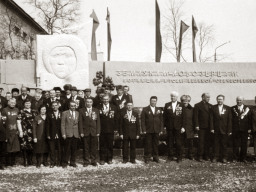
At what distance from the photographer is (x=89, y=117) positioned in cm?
891

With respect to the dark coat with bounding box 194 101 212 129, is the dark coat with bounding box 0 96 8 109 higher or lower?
higher

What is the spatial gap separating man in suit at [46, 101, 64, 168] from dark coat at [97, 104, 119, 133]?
980 millimetres

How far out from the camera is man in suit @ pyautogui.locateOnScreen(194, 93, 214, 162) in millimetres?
9377

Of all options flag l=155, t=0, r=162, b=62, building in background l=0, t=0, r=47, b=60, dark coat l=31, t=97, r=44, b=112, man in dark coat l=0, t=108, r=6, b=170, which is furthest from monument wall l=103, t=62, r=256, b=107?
building in background l=0, t=0, r=47, b=60

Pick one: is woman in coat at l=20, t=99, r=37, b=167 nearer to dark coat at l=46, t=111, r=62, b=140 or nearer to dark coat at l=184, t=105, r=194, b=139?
dark coat at l=46, t=111, r=62, b=140

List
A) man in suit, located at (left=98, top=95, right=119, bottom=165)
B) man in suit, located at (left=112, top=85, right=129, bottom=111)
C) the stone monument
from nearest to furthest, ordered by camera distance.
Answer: man in suit, located at (left=98, top=95, right=119, bottom=165), man in suit, located at (left=112, top=85, right=129, bottom=111), the stone monument

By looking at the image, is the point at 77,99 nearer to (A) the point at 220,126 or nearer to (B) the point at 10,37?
(A) the point at 220,126

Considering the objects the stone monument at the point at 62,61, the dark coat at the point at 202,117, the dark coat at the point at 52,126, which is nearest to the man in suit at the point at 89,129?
the dark coat at the point at 52,126

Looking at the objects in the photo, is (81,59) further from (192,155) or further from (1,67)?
(192,155)

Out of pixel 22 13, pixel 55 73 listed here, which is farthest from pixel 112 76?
pixel 22 13

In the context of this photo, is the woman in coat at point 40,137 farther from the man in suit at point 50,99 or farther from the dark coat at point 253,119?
the dark coat at point 253,119

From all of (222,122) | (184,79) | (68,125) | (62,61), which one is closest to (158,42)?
(184,79)

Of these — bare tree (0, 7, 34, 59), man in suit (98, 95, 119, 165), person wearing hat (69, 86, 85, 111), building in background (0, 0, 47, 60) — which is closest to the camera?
man in suit (98, 95, 119, 165)

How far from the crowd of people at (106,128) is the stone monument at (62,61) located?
17.0 ft
